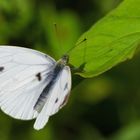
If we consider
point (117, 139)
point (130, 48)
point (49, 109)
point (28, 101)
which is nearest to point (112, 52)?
point (130, 48)

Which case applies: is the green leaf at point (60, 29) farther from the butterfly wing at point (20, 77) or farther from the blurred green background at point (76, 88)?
the butterfly wing at point (20, 77)

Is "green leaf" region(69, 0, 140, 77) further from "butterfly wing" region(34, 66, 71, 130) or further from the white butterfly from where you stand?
the white butterfly

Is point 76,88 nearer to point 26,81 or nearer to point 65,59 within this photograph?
point 26,81

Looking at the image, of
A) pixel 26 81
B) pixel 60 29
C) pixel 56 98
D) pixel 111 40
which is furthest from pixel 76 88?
pixel 111 40

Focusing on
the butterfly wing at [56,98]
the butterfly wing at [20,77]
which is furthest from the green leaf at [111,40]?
the butterfly wing at [20,77]

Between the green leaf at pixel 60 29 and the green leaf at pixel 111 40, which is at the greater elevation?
the green leaf at pixel 111 40

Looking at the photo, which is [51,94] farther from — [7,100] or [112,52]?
[112,52]
